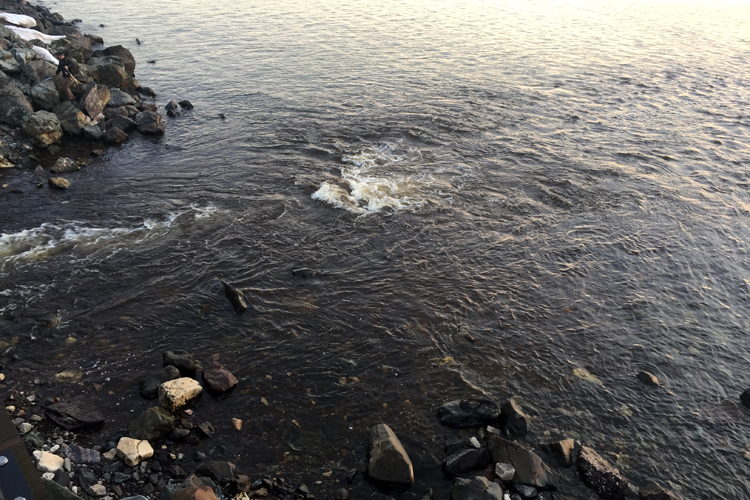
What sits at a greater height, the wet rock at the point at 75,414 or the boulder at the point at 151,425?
the boulder at the point at 151,425

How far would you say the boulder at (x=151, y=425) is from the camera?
8.10 metres

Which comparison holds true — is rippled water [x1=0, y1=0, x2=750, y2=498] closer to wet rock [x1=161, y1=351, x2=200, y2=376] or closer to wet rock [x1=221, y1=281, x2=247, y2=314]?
wet rock [x1=221, y1=281, x2=247, y2=314]

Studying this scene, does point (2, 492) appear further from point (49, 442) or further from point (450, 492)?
point (450, 492)

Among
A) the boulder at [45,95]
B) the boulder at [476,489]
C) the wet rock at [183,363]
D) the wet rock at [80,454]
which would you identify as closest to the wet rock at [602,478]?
the boulder at [476,489]

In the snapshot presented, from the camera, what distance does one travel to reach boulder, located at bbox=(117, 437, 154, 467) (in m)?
7.69

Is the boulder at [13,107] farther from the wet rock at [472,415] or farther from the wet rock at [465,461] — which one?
the wet rock at [465,461]

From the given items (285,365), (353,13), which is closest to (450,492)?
(285,365)

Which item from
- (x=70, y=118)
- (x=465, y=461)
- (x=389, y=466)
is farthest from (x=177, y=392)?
(x=70, y=118)

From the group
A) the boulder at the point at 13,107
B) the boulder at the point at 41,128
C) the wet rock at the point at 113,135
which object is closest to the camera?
the boulder at the point at 41,128

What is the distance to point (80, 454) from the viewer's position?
776 cm

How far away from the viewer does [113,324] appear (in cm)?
1079

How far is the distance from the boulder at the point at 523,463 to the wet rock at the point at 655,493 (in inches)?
57.1

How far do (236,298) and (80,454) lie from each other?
4549 mm

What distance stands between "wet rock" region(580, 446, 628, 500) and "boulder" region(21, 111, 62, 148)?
2114cm
